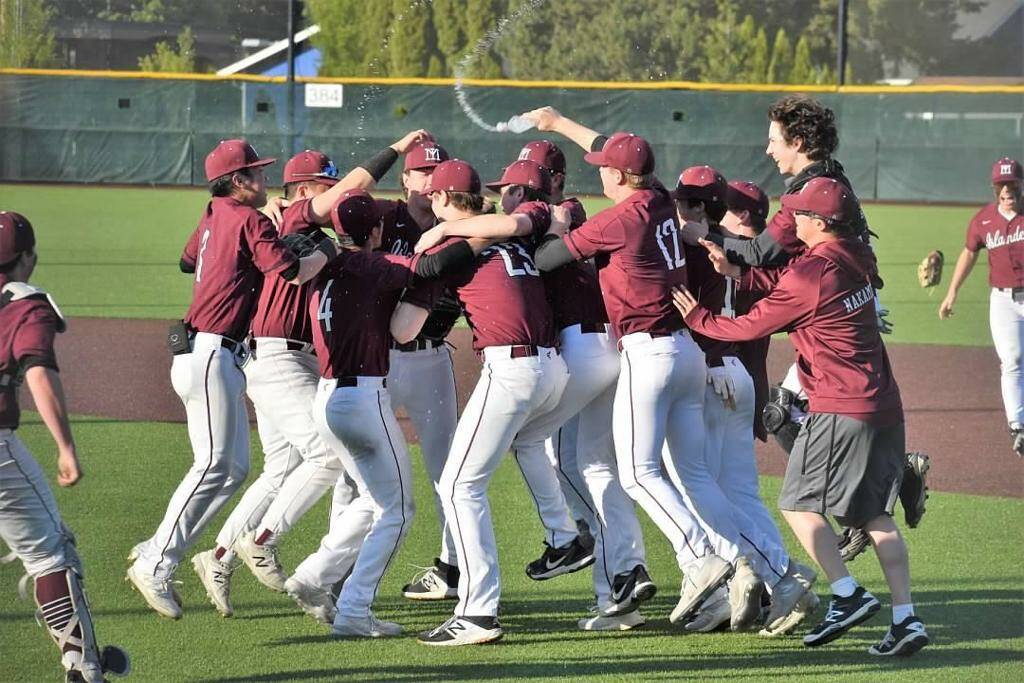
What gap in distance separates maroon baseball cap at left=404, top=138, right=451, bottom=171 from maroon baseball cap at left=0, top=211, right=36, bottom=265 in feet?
6.75

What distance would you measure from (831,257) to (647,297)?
0.70 m

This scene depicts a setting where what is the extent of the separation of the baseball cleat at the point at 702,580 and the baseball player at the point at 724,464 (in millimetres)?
133

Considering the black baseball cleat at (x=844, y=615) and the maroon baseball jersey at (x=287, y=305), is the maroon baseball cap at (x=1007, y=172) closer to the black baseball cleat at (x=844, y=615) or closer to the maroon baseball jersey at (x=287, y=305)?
the black baseball cleat at (x=844, y=615)

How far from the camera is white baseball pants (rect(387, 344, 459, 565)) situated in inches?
224

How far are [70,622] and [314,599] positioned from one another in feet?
3.61

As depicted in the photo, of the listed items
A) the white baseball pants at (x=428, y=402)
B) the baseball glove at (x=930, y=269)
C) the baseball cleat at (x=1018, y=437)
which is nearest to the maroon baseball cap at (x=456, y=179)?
the white baseball pants at (x=428, y=402)

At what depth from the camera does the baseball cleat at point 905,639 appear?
475cm

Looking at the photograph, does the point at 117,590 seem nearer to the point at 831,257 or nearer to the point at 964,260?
the point at 831,257

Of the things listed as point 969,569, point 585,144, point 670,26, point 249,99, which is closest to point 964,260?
point 969,569

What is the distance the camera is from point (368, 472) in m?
5.05

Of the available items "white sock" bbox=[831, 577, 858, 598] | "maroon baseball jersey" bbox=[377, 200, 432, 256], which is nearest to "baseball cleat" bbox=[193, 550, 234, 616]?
"maroon baseball jersey" bbox=[377, 200, 432, 256]

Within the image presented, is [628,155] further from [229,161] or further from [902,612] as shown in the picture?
[902,612]

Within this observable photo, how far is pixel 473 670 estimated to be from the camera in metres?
4.63

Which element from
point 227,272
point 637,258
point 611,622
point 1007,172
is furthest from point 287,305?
point 1007,172
